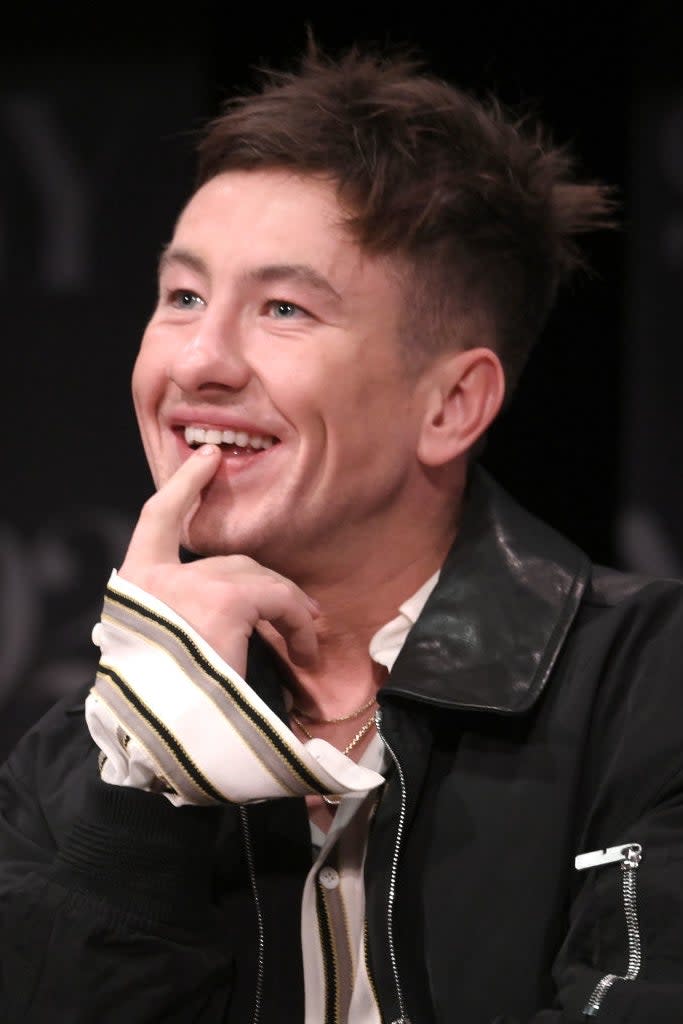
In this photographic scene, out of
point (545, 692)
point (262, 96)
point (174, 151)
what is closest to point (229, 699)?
point (545, 692)

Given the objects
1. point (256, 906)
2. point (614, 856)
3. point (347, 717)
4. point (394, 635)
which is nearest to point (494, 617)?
point (394, 635)

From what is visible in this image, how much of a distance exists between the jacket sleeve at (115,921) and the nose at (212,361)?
50 cm

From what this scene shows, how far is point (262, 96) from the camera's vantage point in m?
2.12

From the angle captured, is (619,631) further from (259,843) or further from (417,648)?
(259,843)

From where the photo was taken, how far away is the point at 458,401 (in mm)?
2078

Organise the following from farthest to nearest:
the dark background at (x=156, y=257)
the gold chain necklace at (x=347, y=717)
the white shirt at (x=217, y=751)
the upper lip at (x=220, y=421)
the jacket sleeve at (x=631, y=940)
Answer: the dark background at (x=156, y=257) → the gold chain necklace at (x=347, y=717) → the upper lip at (x=220, y=421) → the white shirt at (x=217, y=751) → the jacket sleeve at (x=631, y=940)

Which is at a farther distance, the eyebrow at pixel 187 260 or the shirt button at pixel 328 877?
the eyebrow at pixel 187 260

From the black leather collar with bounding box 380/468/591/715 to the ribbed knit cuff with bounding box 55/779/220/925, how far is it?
0.30 metres

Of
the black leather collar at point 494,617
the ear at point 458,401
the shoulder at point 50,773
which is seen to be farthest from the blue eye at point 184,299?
the shoulder at point 50,773

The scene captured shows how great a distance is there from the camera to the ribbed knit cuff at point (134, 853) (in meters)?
1.73

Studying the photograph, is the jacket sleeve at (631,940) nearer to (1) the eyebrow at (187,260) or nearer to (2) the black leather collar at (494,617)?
(2) the black leather collar at (494,617)

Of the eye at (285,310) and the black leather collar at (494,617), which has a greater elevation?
the eye at (285,310)

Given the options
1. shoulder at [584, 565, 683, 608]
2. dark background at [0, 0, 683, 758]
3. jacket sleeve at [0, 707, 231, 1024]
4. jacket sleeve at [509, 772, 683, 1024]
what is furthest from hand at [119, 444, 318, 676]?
dark background at [0, 0, 683, 758]

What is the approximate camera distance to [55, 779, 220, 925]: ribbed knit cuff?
173 cm
